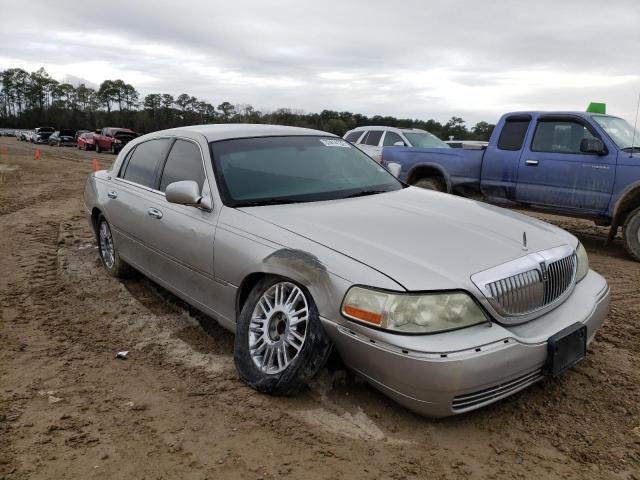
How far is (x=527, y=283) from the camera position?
286 cm

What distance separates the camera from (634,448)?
2.66m

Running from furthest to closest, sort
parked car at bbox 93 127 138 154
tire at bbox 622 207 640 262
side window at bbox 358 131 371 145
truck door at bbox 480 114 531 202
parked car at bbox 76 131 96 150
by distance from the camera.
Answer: parked car at bbox 76 131 96 150 → parked car at bbox 93 127 138 154 → side window at bbox 358 131 371 145 → truck door at bbox 480 114 531 202 → tire at bbox 622 207 640 262

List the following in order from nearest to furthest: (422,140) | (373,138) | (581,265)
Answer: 1. (581,265)
2. (422,140)
3. (373,138)

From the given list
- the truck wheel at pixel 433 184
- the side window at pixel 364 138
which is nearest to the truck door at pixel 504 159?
the truck wheel at pixel 433 184

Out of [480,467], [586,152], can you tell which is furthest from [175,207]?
[586,152]

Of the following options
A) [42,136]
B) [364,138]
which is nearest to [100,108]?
[42,136]

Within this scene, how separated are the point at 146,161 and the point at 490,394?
3.58 metres

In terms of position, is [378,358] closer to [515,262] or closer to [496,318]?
[496,318]

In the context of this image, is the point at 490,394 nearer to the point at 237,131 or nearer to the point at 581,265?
the point at 581,265

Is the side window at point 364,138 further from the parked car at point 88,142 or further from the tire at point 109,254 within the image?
the parked car at point 88,142

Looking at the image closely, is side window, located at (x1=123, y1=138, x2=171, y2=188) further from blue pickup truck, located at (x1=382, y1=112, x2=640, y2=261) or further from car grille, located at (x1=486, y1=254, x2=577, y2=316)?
car grille, located at (x1=486, y1=254, x2=577, y2=316)

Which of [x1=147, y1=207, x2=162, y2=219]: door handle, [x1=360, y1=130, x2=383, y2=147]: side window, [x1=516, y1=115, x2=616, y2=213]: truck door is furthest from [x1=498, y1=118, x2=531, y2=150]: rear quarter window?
[x1=147, y1=207, x2=162, y2=219]: door handle

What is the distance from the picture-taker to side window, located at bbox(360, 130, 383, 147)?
12770mm

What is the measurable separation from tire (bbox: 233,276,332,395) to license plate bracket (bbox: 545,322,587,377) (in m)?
1.14
